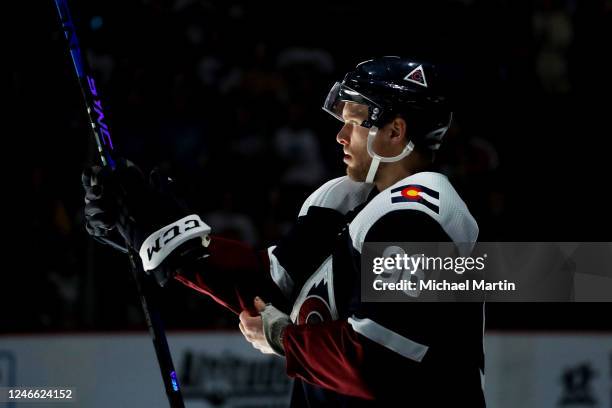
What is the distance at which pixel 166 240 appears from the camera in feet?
9.00

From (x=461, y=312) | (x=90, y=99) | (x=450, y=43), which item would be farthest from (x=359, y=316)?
(x=450, y=43)

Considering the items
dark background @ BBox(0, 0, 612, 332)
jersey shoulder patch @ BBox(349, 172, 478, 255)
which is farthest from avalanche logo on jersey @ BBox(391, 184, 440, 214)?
dark background @ BBox(0, 0, 612, 332)

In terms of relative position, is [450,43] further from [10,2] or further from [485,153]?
[10,2]

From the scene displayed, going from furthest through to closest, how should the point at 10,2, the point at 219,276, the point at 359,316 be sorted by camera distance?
the point at 10,2 < the point at 219,276 < the point at 359,316

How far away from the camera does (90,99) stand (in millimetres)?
3045

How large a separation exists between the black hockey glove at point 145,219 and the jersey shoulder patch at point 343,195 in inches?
17.0

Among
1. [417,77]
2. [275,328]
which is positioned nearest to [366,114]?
[417,77]

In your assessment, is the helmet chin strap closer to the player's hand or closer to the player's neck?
the player's neck

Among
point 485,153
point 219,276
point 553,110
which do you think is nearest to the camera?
point 219,276

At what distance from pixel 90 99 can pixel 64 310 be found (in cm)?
299

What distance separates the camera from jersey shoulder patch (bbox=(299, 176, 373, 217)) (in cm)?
308

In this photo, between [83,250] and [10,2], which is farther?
[10,2]

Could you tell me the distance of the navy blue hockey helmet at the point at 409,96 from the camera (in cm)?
281

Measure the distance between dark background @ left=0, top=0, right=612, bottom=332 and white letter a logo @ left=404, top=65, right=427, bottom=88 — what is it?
8.83ft
